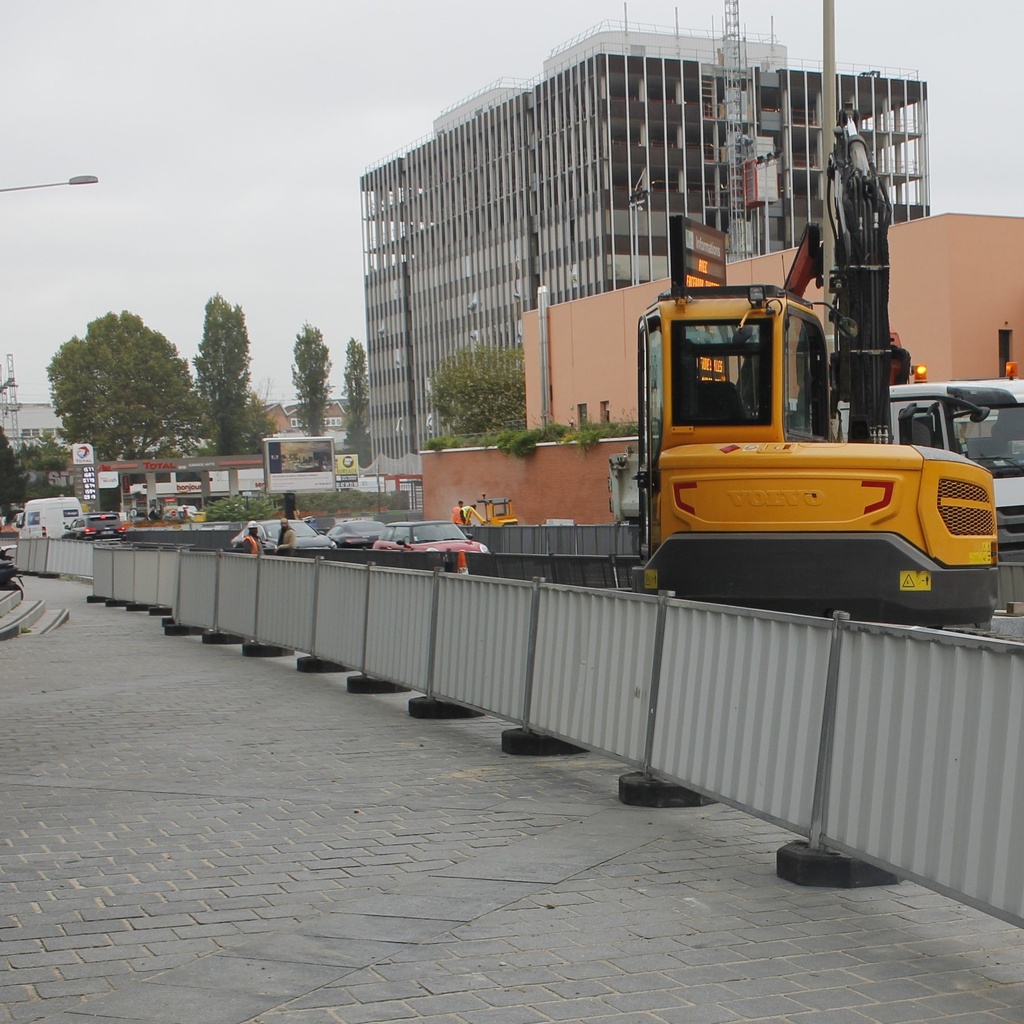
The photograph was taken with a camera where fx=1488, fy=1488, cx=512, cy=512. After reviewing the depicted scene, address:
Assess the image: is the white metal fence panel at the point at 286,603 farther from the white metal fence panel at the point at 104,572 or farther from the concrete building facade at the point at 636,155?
the concrete building facade at the point at 636,155

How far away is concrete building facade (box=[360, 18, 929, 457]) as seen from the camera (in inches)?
3713

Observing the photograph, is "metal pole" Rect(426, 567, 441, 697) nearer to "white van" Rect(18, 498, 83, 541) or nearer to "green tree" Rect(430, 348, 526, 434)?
"white van" Rect(18, 498, 83, 541)

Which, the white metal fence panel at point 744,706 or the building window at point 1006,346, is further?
the building window at point 1006,346

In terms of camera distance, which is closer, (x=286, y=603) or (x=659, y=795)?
(x=659, y=795)

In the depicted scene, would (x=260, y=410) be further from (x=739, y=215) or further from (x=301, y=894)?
(x=301, y=894)

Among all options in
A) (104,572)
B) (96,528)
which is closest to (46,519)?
(96,528)

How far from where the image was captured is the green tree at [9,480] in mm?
114312

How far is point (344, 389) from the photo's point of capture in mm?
168500

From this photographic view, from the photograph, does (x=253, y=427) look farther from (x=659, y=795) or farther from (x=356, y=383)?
(x=659, y=795)

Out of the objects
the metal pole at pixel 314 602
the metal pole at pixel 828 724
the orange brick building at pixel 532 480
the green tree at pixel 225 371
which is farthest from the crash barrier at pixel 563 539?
the green tree at pixel 225 371

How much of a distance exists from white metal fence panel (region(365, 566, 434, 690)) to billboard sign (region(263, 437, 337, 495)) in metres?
82.9

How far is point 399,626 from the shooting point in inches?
514

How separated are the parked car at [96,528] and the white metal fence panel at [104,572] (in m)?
36.8

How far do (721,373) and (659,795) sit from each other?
411cm
